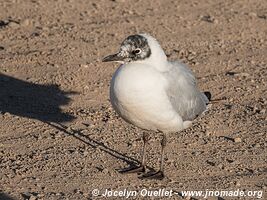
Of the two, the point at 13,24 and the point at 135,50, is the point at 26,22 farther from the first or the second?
the point at 135,50

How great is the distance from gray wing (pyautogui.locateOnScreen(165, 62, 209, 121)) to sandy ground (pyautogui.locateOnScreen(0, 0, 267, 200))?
463 millimetres

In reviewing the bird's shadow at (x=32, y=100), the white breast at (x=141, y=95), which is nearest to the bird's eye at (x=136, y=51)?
the white breast at (x=141, y=95)

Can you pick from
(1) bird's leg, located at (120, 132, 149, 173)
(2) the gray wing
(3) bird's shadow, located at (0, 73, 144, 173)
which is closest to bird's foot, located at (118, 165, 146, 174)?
(1) bird's leg, located at (120, 132, 149, 173)

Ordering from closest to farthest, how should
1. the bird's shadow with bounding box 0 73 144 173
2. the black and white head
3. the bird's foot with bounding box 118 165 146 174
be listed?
1. the black and white head
2. the bird's foot with bounding box 118 165 146 174
3. the bird's shadow with bounding box 0 73 144 173

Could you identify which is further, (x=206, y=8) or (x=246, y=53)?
(x=206, y=8)

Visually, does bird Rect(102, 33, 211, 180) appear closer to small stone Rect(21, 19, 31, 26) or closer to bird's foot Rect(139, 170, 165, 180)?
bird's foot Rect(139, 170, 165, 180)

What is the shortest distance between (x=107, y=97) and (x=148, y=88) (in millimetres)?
2509

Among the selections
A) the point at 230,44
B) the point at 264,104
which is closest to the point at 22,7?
the point at 230,44

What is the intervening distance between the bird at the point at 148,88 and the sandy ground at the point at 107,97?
1.64ft

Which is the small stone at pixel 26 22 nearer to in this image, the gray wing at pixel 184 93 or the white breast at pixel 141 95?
the gray wing at pixel 184 93

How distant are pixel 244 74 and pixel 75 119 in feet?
7.87

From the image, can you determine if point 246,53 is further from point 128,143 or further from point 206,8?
point 128,143

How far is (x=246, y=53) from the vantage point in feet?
36.1

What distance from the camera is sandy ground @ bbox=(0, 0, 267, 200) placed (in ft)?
24.3
